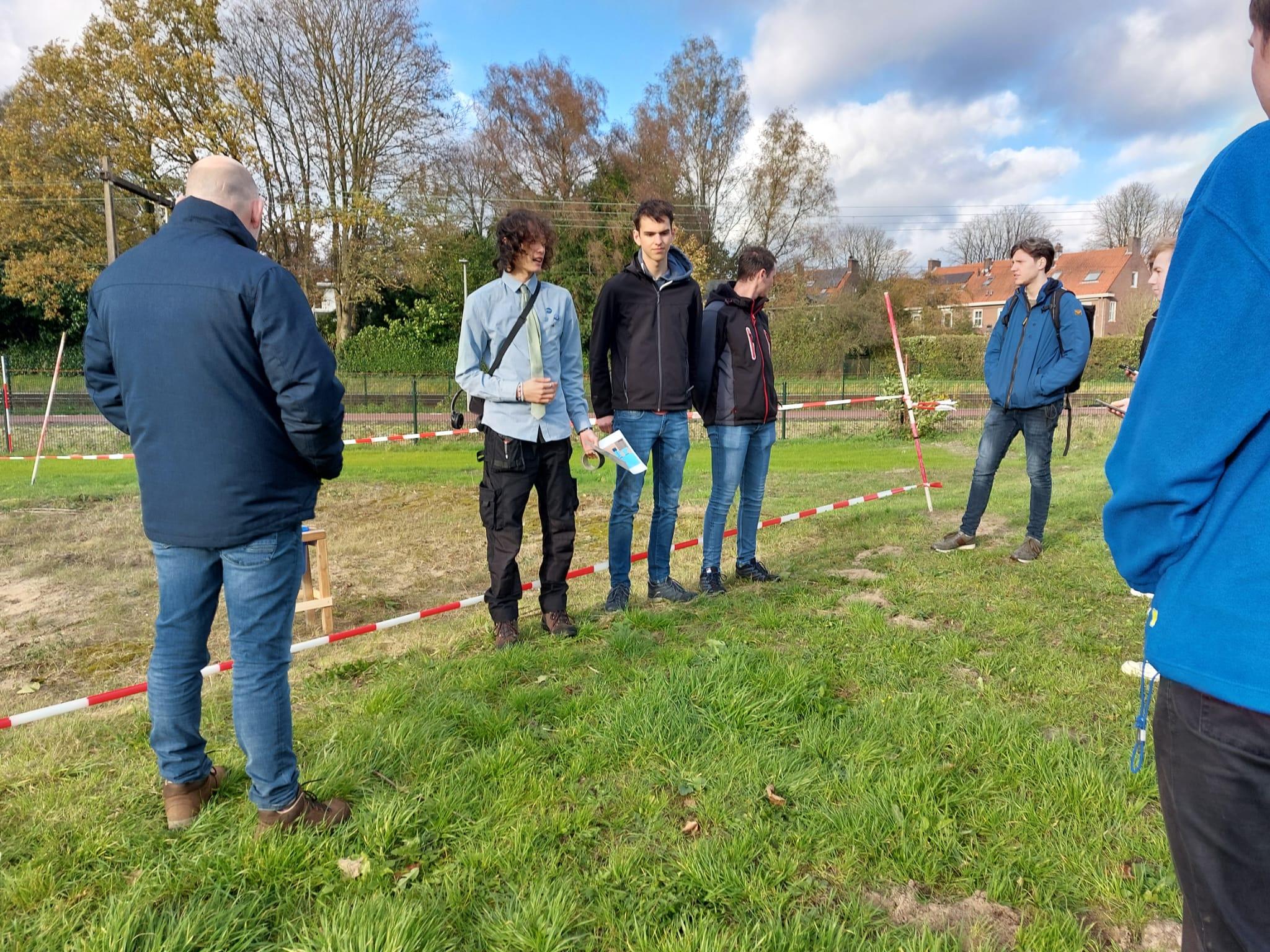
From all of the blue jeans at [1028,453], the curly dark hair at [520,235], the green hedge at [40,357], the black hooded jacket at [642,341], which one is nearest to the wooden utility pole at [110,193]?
the curly dark hair at [520,235]

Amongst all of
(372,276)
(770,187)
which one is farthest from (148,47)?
(770,187)

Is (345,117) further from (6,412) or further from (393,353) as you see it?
(6,412)

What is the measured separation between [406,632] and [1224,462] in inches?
165

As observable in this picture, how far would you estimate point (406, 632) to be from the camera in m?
4.52

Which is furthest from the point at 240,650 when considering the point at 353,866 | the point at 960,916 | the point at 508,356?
the point at 960,916

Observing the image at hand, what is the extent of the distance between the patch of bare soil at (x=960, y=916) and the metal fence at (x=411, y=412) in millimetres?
13027

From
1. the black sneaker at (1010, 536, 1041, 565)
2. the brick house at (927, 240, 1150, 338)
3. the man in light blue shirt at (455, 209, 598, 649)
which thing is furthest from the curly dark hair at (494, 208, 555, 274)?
the brick house at (927, 240, 1150, 338)

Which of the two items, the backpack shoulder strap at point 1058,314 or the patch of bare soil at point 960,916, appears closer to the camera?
the patch of bare soil at point 960,916

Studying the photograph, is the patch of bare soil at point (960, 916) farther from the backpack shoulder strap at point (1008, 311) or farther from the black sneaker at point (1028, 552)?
the backpack shoulder strap at point (1008, 311)

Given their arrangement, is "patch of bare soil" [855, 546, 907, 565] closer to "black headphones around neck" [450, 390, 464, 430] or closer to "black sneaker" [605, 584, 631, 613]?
"black sneaker" [605, 584, 631, 613]

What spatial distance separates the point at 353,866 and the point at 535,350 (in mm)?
2461

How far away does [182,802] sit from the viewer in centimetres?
246

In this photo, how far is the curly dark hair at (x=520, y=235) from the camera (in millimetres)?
3859

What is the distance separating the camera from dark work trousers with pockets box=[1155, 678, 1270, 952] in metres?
1.08
